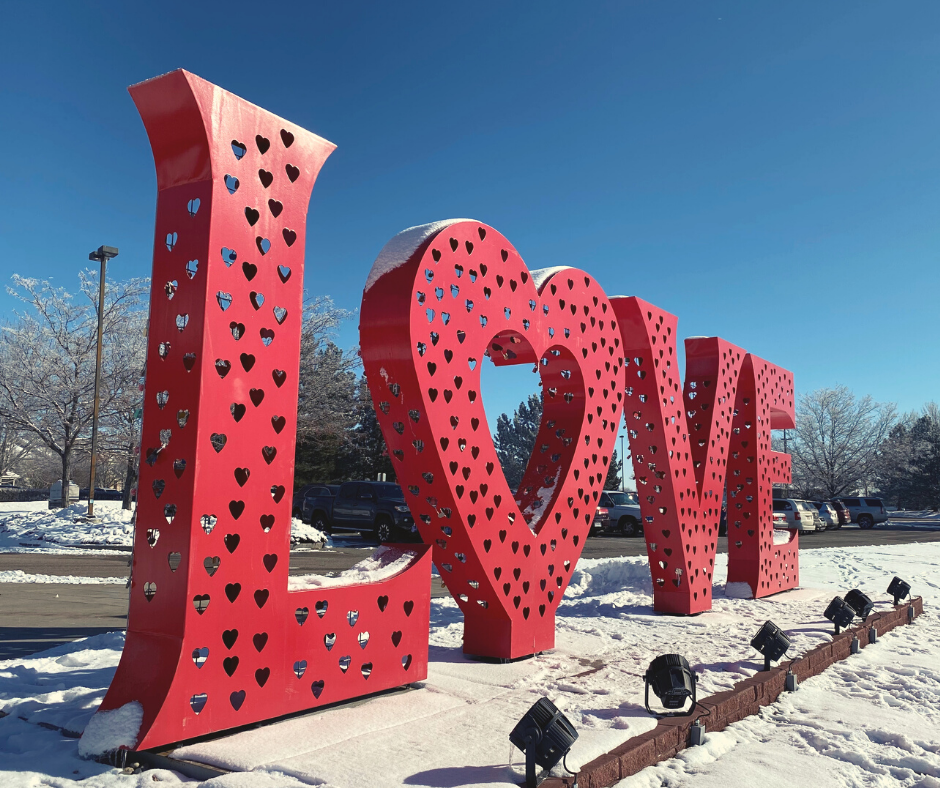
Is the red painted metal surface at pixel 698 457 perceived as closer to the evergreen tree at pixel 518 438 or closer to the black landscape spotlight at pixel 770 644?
the black landscape spotlight at pixel 770 644

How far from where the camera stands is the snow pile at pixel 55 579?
1102 centimetres

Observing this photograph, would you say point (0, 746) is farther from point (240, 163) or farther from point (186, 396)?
point (240, 163)

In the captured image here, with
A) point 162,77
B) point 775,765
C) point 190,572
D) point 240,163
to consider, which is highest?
point 162,77

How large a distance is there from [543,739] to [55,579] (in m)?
10.4

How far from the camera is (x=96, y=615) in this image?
8.31 meters

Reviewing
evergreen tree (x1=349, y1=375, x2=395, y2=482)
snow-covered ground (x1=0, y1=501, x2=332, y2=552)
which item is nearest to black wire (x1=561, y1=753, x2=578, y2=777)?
snow-covered ground (x1=0, y1=501, x2=332, y2=552)

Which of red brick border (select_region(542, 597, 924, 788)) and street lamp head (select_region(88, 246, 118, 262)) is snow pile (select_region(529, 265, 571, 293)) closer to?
red brick border (select_region(542, 597, 924, 788))

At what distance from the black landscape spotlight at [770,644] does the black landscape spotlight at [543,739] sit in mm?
2993

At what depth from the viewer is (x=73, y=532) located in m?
17.8

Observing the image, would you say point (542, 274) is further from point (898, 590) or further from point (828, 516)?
point (828, 516)

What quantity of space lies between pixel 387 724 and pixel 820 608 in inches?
278

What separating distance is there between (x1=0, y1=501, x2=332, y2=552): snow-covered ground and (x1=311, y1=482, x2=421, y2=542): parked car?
3.77 ft

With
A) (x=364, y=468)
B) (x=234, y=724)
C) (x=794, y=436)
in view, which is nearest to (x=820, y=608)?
(x=234, y=724)

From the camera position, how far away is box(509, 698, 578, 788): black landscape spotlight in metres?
3.30
